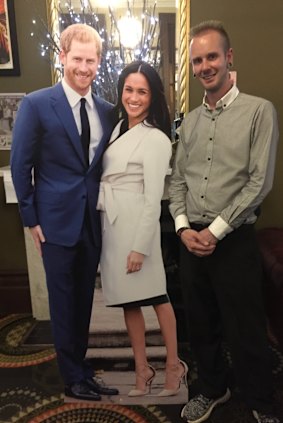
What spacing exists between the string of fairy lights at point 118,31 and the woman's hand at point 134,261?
673 millimetres

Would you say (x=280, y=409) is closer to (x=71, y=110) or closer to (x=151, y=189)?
(x=151, y=189)

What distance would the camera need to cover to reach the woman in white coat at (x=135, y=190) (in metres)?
1.46

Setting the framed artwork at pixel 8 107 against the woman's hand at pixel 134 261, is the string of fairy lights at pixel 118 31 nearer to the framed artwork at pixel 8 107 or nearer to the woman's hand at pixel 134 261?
the framed artwork at pixel 8 107

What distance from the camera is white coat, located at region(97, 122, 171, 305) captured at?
4.82 ft

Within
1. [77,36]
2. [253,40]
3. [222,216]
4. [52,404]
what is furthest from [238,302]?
[253,40]

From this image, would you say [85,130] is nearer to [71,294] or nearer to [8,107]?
[71,294]

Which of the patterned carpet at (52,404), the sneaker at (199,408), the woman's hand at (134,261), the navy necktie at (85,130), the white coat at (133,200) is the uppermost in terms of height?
the navy necktie at (85,130)

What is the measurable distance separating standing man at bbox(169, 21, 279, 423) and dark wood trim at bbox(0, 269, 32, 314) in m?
1.33

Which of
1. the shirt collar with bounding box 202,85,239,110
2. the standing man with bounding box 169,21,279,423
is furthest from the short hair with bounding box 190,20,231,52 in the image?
the shirt collar with bounding box 202,85,239,110

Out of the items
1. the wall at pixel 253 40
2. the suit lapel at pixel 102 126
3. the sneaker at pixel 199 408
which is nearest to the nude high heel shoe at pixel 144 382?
the sneaker at pixel 199 408

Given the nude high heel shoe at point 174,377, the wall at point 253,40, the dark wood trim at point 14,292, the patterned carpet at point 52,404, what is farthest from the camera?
the dark wood trim at point 14,292

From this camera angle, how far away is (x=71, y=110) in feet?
4.83

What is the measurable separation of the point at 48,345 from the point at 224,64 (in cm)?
179

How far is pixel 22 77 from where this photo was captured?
7.85 feet
